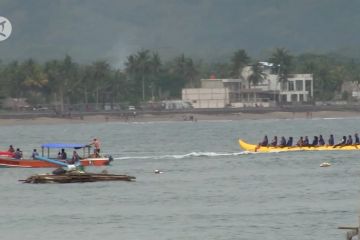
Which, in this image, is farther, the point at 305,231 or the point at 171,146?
the point at 171,146

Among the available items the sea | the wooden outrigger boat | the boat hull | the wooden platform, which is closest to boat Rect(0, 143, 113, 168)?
the boat hull

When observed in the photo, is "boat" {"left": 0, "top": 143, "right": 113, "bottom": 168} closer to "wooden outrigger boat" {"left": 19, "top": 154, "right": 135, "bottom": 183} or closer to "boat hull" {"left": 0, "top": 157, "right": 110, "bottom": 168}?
"boat hull" {"left": 0, "top": 157, "right": 110, "bottom": 168}

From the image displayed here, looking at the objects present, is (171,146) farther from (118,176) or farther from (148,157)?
(118,176)

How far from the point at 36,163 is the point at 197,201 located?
21.3 meters

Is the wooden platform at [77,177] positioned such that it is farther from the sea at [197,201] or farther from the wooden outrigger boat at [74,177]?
the sea at [197,201]

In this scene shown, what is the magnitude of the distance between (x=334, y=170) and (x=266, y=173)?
4.16 m

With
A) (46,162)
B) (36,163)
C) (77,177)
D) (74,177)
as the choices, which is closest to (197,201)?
(77,177)

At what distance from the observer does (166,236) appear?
5031 cm

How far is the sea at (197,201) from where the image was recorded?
51531mm

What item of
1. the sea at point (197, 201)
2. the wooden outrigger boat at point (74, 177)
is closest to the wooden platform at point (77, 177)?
the wooden outrigger boat at point (74, 177)

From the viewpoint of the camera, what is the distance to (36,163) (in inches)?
3152

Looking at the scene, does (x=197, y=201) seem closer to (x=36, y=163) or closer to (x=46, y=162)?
(x=46, y=162)

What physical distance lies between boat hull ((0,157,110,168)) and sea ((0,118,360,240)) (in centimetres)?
37

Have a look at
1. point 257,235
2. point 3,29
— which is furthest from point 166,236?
point 3,29
